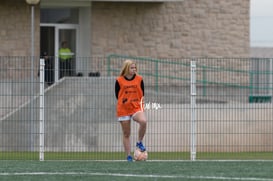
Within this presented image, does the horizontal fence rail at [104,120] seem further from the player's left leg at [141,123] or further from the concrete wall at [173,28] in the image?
the concrete wall at [173,28]

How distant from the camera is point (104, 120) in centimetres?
2178

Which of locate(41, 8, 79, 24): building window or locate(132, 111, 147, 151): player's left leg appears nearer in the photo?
locate(132, 111, 147, 151): player's left leg

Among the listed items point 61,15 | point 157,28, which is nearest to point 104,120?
point 157,28

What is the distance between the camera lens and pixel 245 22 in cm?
3238

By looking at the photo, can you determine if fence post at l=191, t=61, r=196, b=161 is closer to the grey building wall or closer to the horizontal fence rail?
the horizontal fence rail

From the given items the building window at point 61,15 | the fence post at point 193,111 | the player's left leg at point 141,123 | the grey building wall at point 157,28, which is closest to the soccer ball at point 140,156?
the player's left leg at point 141,123

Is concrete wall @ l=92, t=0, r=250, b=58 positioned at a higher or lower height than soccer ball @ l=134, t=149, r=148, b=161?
higher

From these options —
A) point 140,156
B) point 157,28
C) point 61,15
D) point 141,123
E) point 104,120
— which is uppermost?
point 61,15

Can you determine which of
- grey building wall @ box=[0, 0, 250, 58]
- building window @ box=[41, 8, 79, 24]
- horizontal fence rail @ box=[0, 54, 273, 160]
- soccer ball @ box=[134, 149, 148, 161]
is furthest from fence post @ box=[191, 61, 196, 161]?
building window @ box=[41, 8, 79, 24]

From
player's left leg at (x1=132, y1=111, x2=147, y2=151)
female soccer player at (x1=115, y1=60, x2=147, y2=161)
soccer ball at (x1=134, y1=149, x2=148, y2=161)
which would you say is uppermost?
female soccer player at (x1=115, y1=60, x2=147, y2=161)

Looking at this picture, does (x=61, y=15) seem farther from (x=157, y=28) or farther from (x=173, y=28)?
(x=173, y=28)

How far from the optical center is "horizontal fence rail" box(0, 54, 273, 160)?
798 inches

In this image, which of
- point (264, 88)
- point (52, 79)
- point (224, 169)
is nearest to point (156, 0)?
point (264, 88)

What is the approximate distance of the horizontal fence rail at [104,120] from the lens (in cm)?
2028
